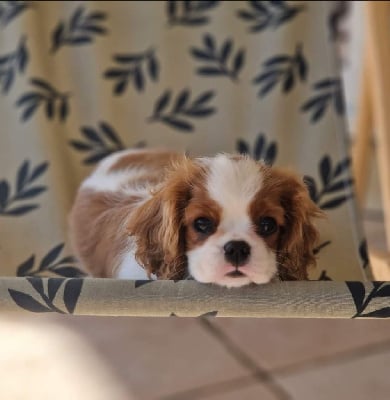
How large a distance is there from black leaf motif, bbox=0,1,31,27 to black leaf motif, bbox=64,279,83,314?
63 cm

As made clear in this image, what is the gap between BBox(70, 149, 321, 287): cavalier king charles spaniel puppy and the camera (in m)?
0.50

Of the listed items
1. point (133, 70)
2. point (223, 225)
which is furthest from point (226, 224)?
point (133, 70)

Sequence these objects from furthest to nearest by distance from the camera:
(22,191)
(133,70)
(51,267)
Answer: (133,70) < (22,191) < (51,267)

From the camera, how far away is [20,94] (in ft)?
3.25

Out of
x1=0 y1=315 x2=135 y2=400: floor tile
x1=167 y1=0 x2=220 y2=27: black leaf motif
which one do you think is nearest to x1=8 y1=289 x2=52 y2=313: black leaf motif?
x1=0 y1=315 x2=135 y2=400: floor tile

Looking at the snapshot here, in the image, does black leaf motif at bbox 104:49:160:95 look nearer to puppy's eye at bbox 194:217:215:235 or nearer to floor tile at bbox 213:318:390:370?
floor tile at bbox 213:318:390:370

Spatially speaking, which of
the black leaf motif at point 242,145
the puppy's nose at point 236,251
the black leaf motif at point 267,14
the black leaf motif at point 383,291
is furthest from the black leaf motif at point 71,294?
the black leaf motif at point 267,14

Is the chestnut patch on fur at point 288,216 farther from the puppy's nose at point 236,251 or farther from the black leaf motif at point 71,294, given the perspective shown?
the black leaf motif at point 71,294

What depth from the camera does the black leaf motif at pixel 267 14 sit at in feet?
3.50

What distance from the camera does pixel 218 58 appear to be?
41.9 inches

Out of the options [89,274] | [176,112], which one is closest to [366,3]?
[176,112]

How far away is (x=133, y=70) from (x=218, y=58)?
0.42ft

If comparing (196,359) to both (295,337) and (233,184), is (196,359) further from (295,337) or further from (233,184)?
(233,184)

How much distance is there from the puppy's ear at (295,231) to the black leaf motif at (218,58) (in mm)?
546
